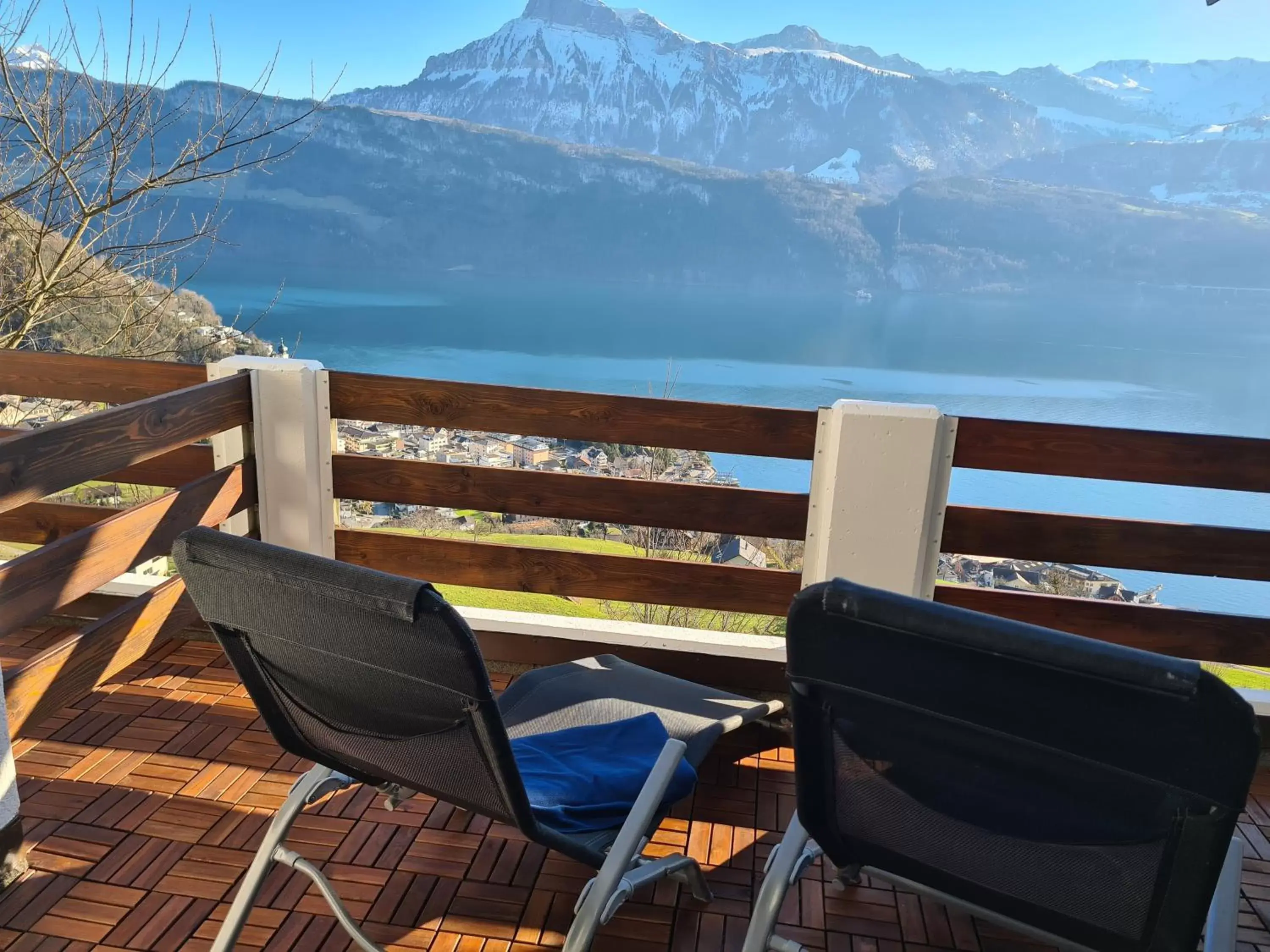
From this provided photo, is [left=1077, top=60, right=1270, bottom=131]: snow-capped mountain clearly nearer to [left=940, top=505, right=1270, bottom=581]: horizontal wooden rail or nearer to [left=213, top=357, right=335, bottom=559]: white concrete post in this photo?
[left=940, top=505, right=1270, bottom=581]: horizontal wooden rail

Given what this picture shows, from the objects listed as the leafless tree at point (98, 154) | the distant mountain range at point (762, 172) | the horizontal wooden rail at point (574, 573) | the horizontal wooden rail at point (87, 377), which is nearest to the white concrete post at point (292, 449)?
the horizontal wooden rail at point (574, 573)

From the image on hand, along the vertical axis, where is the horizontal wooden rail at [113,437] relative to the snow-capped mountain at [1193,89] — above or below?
below

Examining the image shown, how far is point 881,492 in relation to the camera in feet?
9.43

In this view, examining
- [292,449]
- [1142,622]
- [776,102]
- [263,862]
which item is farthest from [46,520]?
[776,102]

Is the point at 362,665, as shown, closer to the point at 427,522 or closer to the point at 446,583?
the point at 446,583

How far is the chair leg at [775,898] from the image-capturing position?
1562mm

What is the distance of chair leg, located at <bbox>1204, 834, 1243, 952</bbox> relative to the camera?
1.36 m

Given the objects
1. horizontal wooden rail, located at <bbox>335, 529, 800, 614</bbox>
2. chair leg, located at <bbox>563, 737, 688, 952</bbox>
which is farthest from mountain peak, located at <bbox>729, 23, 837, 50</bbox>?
chair leg, located at <bbox>563, 737, 688, 952</bbox>

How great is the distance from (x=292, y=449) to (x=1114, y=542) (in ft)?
8.98

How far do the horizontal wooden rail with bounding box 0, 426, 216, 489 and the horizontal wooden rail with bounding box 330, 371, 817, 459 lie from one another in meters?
0.58

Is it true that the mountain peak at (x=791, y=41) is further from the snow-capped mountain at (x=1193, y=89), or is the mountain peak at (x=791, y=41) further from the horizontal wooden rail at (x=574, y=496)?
the horizontal wooden rail at (x=574, y=496)

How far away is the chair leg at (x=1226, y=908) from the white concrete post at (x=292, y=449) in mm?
2614

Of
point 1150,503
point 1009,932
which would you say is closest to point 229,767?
point 1009,932

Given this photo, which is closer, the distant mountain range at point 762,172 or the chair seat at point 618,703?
the chair seat at point 618,703
